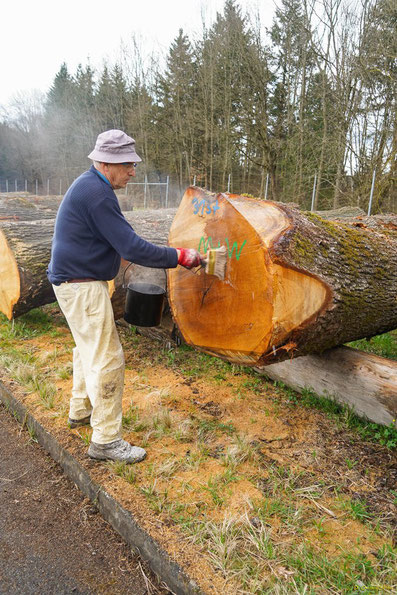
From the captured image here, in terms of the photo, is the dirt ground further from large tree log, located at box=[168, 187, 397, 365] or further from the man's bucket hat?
the man's bucket hat

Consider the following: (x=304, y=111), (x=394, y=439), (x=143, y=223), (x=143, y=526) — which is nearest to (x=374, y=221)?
(x=394, y=439)

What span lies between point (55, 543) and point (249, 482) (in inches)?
40.8

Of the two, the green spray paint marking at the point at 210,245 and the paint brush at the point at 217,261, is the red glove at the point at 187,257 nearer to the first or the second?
the paint brush at the point at 217,261

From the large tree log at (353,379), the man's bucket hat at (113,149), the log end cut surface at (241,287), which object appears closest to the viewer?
the log end cut surface at (241,287)

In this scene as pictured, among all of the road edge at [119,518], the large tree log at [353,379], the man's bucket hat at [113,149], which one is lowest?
the road edge at [119,518]

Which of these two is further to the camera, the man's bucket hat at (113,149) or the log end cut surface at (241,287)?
the man's bucket hat at (113,149)

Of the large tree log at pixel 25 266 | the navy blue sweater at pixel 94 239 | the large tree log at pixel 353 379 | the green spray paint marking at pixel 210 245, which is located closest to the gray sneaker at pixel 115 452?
the navy blue sweater at pixel 94 239

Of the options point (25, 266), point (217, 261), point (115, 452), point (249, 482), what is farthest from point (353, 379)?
point (25, 266)

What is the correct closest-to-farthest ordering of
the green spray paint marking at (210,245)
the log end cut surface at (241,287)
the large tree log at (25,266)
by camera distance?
the log end cut surface at (241,287)
the green spray paint marking at (210,245)
the large tree log at (25,266)

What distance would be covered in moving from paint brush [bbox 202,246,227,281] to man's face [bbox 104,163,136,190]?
687mm

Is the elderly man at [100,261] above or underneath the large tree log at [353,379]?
above

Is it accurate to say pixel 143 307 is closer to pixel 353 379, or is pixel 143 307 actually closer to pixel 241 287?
pixel 241 287

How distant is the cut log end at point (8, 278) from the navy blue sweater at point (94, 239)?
2260mm

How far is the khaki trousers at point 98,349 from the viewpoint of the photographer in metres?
2.56
